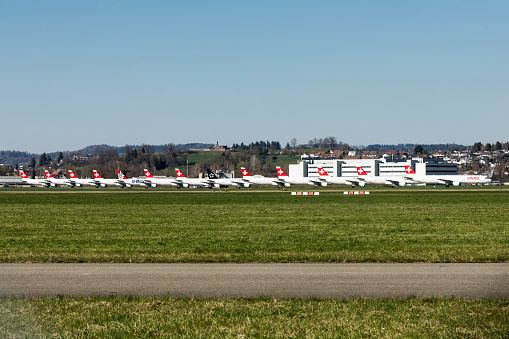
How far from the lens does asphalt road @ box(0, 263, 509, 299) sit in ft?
47.0

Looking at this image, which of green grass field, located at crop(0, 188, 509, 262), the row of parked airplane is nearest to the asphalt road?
green grass field, located at crop(0, 188, 509, 262)

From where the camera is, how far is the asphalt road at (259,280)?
47.0ft

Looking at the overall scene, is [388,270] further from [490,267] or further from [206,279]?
[206,279]

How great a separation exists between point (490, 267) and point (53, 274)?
12.4 metres

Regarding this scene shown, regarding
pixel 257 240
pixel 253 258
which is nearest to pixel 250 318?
pixel 253 258

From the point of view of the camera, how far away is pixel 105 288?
15.0 meters

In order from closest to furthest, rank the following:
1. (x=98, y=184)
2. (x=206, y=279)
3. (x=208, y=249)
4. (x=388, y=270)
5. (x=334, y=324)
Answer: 1. (x=334, y=324)
2. (x=206, y=279)
3. (x=388, y=270)
4. (x=208, y=249)
5. (x=98, y=184)

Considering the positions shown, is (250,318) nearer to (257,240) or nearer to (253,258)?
(253,258)

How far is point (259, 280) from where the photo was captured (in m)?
16.0

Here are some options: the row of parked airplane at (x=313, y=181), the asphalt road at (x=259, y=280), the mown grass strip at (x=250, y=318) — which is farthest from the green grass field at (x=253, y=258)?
the row of parked airplane at (x=313, y=181)

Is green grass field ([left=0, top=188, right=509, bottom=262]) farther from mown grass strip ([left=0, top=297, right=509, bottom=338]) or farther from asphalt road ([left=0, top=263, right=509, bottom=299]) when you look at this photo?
mown grass strip ([left=0, top=297, right=509, bottom=338])

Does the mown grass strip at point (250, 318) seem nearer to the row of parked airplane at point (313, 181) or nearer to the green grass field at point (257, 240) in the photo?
the green grass field at point (257, 240)

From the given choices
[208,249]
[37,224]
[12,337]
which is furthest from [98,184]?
[12,337]

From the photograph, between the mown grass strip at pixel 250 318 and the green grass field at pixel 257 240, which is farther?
the green grass field at pixel 257 240
